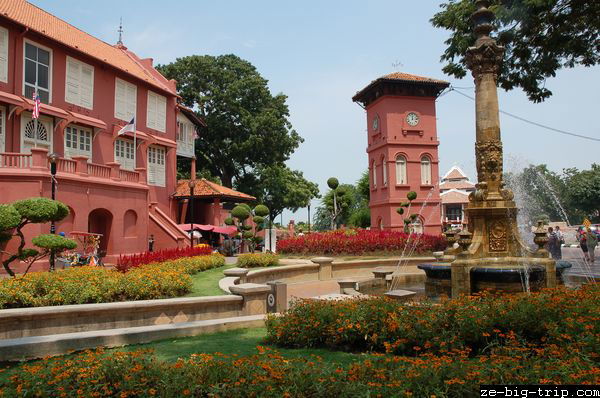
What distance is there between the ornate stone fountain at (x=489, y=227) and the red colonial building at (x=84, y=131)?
1560cm

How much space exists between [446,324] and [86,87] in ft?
77.9

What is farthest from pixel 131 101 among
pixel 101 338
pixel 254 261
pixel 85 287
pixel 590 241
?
pixel 590 241

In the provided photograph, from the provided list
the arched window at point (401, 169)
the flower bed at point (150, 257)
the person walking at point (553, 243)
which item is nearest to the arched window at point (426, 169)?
the arched window at point (401, 169)

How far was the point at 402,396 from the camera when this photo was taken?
3.85 m

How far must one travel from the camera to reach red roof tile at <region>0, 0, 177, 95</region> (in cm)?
2117

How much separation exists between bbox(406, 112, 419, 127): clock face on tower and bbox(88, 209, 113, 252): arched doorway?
25089 mm

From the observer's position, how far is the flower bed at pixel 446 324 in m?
5.84

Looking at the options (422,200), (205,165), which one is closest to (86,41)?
(205,165)

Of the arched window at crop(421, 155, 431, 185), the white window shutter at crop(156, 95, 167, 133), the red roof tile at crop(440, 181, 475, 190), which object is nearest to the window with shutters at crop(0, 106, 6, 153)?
the white window shutter at crop(156, 95, 167, 133)

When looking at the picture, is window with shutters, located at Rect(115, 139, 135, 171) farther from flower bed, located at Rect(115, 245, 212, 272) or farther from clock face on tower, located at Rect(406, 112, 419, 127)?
clock face on tower, located at Rect(406, 112, 419, 127)

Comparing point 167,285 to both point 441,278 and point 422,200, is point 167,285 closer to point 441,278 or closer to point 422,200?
point 441,278

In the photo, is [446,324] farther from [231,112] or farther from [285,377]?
[231,112]

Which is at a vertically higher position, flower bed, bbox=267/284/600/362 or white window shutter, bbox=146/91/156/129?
Result: white window shutter, bbox=146/91/156/129

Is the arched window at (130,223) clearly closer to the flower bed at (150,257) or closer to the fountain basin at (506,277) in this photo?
the flower bed at (150,257)
